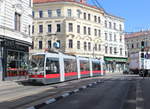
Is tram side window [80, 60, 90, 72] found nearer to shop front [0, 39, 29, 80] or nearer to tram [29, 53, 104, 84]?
tram [29, 53, 104, 84]

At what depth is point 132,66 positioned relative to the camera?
52.2m

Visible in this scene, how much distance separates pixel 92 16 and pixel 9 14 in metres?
36.5

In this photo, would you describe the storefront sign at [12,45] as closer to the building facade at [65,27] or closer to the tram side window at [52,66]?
the tram side window at [52,66]

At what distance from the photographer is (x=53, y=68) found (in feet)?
84.2

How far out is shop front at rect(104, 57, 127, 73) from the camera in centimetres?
7243

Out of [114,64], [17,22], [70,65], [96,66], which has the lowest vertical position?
[96,66]

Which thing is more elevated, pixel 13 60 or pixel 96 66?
pixel 13 60

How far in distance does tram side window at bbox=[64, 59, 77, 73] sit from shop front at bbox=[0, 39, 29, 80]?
19.6 ft

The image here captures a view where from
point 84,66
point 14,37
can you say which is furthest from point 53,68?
point 84,66

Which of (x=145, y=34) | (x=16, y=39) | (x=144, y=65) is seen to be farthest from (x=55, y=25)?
(x=145, y=34)

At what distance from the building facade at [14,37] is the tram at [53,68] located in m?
6.05

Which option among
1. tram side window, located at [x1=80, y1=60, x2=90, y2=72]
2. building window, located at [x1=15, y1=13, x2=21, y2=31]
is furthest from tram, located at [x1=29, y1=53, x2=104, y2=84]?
building window, located at [x1=15, y1=13, x2=21, y2=31]

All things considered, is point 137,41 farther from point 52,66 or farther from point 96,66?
point 52,66

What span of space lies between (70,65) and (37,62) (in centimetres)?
737
